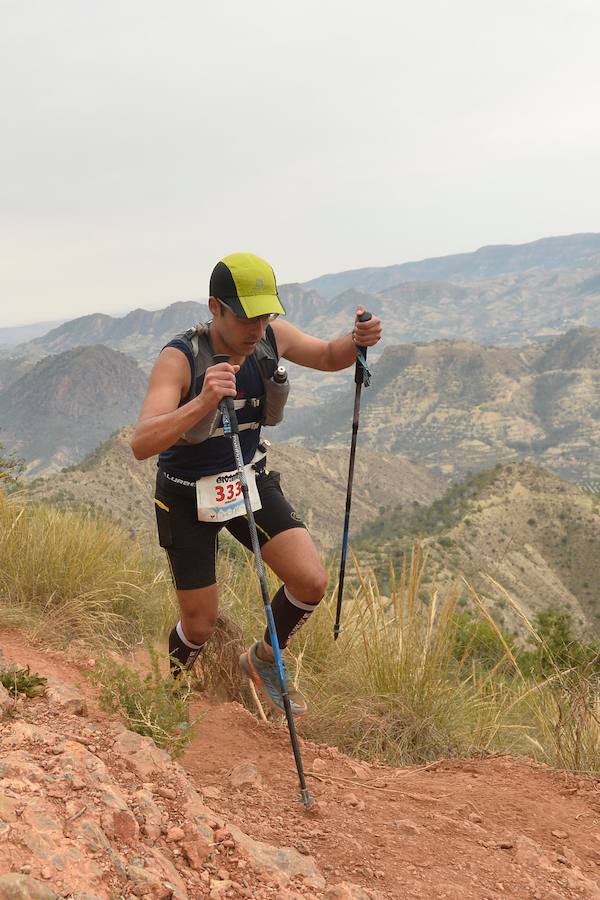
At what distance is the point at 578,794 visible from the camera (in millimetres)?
3031

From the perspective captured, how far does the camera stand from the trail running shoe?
3.62m

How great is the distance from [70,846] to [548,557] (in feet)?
171

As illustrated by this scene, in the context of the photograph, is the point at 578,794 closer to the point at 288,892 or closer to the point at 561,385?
the point at 288,892

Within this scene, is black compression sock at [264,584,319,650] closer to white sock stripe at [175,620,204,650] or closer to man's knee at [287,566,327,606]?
man's knee at [287,566,327,606]

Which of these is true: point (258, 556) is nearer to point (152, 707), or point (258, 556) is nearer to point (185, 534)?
point (185, 534)

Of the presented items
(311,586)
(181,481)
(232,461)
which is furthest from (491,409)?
(181,481)

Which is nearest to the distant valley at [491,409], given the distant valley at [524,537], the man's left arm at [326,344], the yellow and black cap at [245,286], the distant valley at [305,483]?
the distant valley at [305,483]

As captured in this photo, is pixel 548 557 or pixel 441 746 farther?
pixel 548 557

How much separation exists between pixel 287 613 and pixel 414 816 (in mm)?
1238

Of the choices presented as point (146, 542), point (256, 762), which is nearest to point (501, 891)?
point (256, 762)

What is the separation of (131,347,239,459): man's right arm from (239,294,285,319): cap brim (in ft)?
1.14

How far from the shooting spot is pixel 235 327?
3.19 meters

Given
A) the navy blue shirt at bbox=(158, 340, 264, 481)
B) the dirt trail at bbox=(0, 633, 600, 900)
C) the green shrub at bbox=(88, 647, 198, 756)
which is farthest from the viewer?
the navy blue shirt at bbox=(158, 340, 264, 481)

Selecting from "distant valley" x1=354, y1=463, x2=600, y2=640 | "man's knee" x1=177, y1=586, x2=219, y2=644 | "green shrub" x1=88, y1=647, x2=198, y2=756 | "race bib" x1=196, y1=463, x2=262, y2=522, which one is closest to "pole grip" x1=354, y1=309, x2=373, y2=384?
"race bib" x1=196, y1=463, x2=262, y2=522
